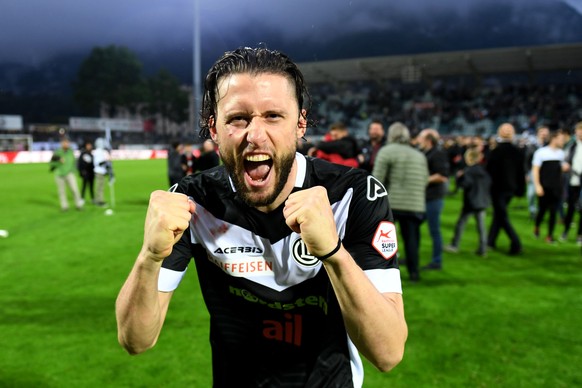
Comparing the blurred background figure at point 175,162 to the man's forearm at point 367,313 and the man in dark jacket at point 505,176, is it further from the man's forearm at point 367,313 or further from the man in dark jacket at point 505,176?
the man's forearm at point 367,313

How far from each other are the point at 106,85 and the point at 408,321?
261 feet

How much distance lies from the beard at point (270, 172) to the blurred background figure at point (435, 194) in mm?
5424

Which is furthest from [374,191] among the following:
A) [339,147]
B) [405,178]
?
[339,147]

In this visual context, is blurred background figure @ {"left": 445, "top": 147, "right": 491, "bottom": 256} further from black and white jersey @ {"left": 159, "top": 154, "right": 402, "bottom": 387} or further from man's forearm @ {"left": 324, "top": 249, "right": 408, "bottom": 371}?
Answer: man's forearm @ {"left": 324, "top": 249, "right": 408, "bottom": 371}

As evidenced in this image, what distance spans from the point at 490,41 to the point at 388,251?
262 ft

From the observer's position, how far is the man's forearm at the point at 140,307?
5.19 ft

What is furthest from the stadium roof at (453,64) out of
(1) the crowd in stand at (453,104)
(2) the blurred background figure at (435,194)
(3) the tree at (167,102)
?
(3) the tree at (167,102)

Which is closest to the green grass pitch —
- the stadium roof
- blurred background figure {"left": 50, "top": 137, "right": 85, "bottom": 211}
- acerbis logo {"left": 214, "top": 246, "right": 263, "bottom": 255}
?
acerbis logo {"left": 214, "top": 246, "right": 263, "bottom": 255}

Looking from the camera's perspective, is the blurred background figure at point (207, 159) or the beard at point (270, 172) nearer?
the beard at point (270, 172)

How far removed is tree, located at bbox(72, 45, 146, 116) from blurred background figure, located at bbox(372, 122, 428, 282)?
75.4 meters

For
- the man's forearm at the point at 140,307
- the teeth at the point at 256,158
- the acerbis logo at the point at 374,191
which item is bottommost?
the man's forearm at the point at 140,307

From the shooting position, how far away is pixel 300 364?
1915 millimetres

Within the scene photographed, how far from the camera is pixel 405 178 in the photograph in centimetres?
599

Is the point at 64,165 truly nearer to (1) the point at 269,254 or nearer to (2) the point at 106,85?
(1) the point at 269,254
